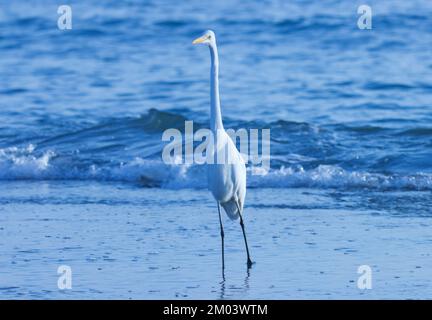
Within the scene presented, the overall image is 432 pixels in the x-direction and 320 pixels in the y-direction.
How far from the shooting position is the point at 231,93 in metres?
13.6

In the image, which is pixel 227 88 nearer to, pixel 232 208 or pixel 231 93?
pixel 231 93

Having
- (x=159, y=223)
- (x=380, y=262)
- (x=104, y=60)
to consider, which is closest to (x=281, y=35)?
(x=104, y=60)

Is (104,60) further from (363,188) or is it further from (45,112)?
(363,188)

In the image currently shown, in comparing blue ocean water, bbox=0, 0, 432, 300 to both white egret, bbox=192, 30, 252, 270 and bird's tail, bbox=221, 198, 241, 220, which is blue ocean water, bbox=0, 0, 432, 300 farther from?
white egret, bbox=192, 30, 252, 270

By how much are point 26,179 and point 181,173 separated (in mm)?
1693

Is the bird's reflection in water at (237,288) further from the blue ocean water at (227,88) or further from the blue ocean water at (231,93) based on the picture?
the blue ocean water at (227,88)

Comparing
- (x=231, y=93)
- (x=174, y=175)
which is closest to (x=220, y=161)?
(x=174, y=175)

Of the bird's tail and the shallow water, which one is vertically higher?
the bird's tail

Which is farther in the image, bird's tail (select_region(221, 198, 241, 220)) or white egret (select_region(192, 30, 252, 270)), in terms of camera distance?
bird's tail (select_region(221, 198, 241, 220))

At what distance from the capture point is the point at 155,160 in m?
10.3

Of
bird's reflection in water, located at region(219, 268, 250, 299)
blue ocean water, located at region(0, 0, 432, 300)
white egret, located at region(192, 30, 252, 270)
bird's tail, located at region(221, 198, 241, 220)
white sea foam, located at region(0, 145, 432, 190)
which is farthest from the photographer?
blue ocean water, located at region(0, 0, 432, 300)

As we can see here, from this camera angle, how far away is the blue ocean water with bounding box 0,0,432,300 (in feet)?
31.4

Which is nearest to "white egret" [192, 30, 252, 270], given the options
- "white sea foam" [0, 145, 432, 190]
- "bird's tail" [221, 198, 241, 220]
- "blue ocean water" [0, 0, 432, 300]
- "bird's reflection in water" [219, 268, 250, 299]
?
"bird's tail" [221, 198, 241, 220]

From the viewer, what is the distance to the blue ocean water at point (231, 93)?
9562 millimetres
